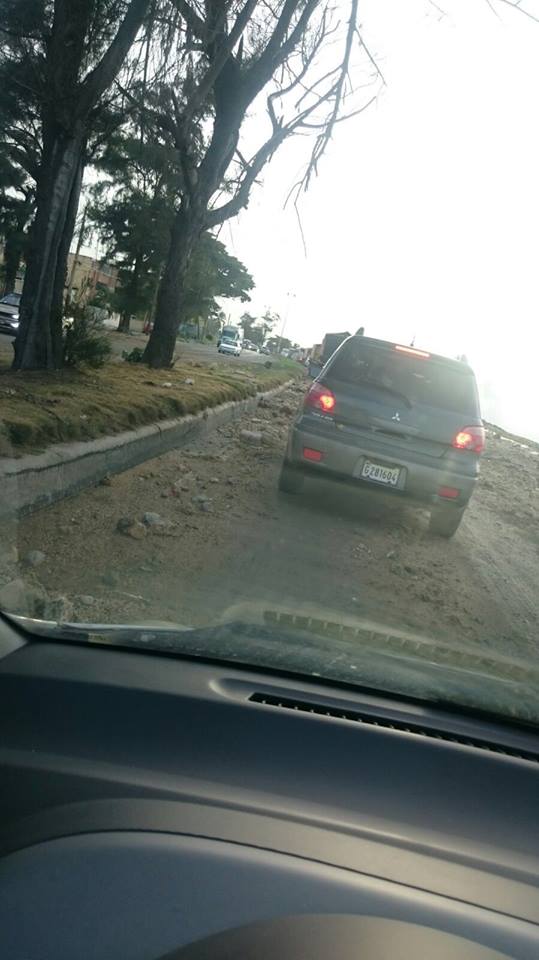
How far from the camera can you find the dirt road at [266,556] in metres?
5.05

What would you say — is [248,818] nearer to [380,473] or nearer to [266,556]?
[266,556]

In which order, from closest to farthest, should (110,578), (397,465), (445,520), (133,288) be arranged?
(110,578), (397,465), (445,520), (133,288)

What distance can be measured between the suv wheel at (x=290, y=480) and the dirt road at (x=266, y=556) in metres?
0.15

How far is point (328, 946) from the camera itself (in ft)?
5.59

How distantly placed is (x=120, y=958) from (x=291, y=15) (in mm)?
11004

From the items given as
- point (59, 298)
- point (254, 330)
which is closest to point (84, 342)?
point (59, 298)

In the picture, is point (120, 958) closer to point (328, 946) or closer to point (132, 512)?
point (328, 946)

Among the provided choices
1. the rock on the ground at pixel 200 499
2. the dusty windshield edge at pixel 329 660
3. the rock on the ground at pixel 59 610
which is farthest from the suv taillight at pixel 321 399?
the dusty windshield edge at pixel 329 660

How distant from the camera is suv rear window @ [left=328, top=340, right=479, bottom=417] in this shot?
784 cm

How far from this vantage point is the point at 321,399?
25.9 feet

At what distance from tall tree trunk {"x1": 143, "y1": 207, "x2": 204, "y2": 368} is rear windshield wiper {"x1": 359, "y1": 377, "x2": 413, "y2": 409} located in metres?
8.20

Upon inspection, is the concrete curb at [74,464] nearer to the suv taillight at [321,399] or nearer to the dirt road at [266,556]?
the dirt road at [266,556]

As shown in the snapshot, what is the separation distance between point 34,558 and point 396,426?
3.62m

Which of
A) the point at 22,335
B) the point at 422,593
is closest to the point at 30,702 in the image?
the point at 422,593
